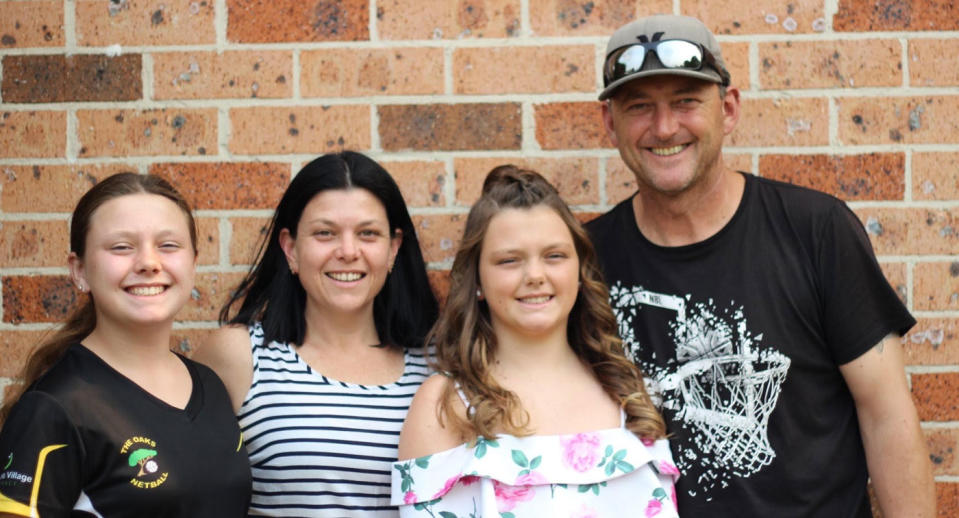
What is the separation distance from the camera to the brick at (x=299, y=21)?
296cm

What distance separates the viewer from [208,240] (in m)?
2.95

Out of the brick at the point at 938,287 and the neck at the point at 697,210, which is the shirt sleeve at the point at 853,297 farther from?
the brick at the point at 938,287

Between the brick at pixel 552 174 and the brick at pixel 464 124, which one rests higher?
the brick at pixel 464 124

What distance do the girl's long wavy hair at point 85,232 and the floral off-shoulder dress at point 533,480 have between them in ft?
2.75

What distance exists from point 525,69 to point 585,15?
25 cm

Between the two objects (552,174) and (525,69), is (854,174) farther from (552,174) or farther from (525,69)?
(525,69)

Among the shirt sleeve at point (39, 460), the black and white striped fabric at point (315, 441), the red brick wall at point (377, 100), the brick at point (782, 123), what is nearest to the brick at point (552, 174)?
the red brick wall at point (377, 100)

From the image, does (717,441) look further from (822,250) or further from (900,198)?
(900,198)

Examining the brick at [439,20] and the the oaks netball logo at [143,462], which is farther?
the brick at [439,20]

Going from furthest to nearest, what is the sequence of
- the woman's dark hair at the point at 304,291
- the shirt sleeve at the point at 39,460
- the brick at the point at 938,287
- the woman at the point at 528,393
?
the brick at the point at 938,287 < the woman's dark hair at the point at 304,291 < the woman at the point at 528,393 < the shirt sleeve at the point at 39,460

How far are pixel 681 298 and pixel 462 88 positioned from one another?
951mm

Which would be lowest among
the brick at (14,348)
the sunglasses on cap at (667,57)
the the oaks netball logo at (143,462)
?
the the oaks netball logo at (143,462)

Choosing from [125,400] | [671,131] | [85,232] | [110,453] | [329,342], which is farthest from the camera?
[329,342]

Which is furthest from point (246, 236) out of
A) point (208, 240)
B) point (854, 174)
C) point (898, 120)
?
point (898, 120)
